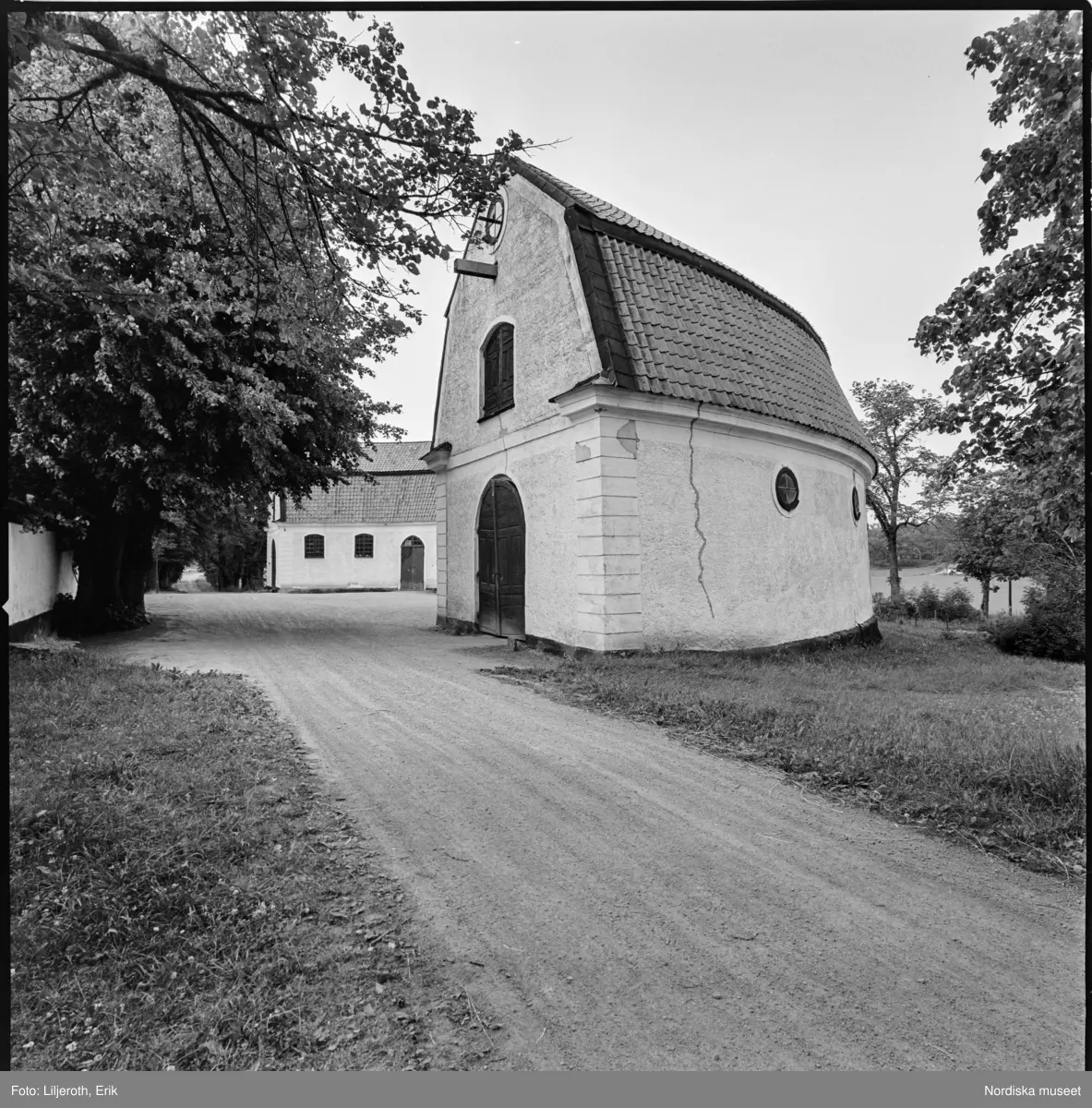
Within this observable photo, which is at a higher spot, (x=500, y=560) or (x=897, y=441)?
(x=897, y=441)

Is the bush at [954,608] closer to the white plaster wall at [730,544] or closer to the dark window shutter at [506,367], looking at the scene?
the white plaster wall at [730,544]

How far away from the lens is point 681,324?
8.88 metres

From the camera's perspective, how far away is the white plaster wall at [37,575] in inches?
303

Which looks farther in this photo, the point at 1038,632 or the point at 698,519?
the point at 698,519

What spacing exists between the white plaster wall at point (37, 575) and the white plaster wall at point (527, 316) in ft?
20.4

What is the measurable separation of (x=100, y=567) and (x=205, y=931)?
1126cm

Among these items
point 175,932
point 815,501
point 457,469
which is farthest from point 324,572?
point 175,932

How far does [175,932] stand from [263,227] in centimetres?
294

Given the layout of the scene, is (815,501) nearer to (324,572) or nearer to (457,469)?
(457,469)

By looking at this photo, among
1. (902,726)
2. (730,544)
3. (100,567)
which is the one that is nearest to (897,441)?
(902,726)

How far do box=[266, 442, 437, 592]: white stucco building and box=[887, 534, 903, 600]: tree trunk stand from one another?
852 inches

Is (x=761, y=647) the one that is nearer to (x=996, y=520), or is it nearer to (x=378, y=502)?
(x=996, y=520)

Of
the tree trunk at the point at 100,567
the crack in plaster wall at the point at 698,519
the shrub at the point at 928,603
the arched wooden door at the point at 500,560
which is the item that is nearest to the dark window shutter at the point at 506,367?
the arched wooden door at the point at 500,560

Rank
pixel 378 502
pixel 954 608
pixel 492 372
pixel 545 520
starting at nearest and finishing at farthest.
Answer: pixel 545 520 < pixel 492 372 < pixel 954 608 < pixel 378 502
